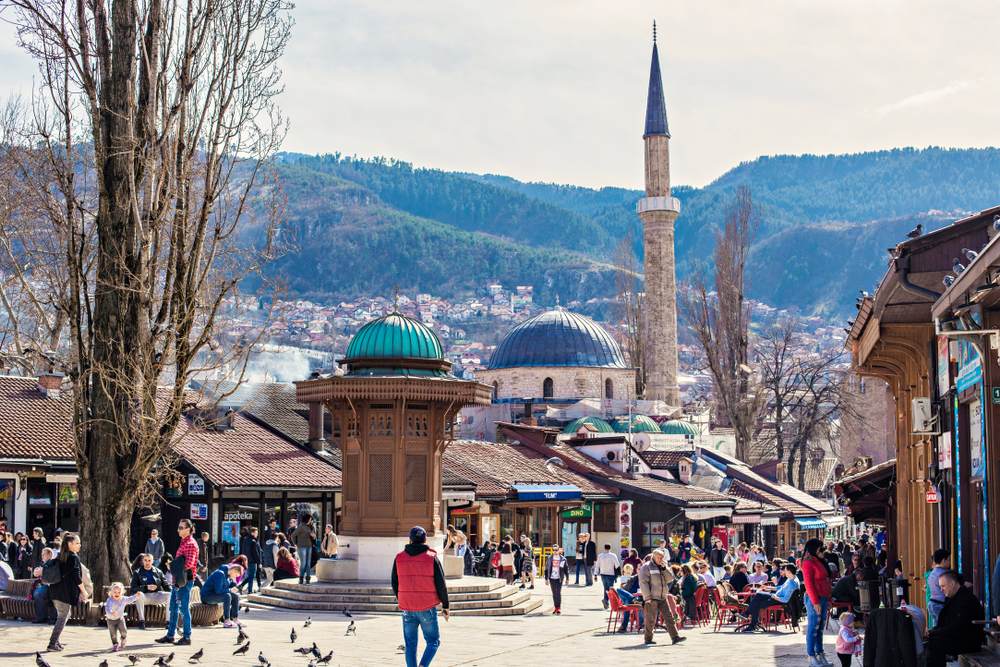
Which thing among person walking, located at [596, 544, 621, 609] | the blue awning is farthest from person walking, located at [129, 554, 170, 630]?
the blue awning

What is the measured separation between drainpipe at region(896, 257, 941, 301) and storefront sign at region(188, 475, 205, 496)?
14467 mm

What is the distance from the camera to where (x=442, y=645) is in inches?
462

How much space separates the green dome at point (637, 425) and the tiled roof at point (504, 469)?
914cm

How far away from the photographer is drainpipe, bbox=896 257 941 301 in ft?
30.1

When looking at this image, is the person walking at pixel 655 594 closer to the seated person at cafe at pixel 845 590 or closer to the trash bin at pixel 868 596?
the seated person at cafe at pixel 845 590

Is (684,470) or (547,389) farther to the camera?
(547,389)

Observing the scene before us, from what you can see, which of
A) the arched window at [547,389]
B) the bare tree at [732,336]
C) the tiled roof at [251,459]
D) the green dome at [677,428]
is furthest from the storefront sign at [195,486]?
the arched window at [547,389]

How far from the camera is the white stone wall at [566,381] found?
4822cm

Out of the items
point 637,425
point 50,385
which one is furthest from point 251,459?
point 637,425

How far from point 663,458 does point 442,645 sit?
83.9ft

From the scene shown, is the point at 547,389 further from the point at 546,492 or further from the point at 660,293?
the point at 546,492

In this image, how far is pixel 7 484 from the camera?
1866cm

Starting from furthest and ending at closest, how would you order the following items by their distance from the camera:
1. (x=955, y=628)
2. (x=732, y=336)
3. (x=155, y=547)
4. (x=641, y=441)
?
(x=732, y=336) < (x=641, y=441) < (x=155, y=547) < (x=955, y=628)

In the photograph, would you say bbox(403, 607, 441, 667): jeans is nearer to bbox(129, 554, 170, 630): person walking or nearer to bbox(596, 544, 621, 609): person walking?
bbox(129, 554, 170, 630): person walking
